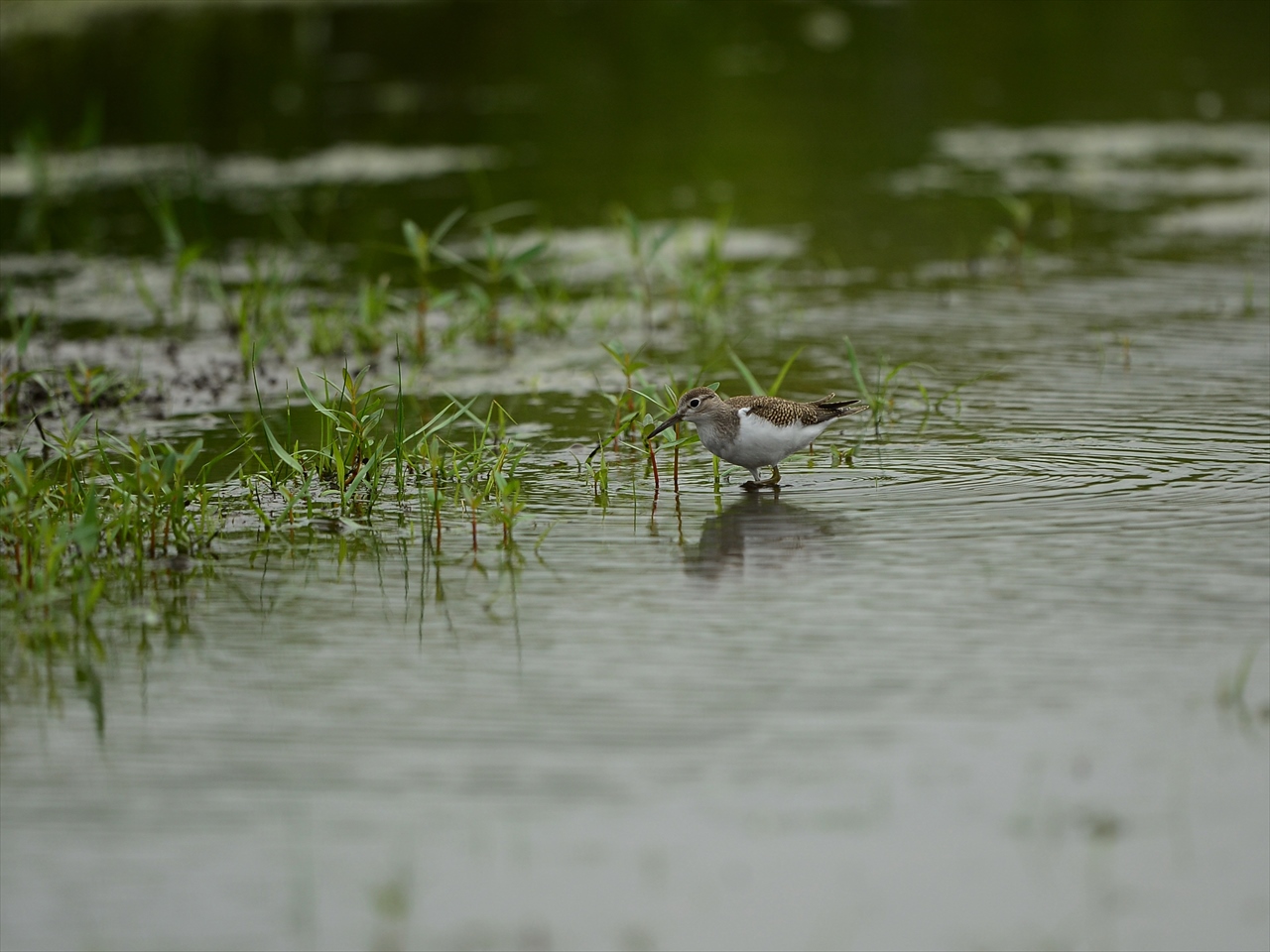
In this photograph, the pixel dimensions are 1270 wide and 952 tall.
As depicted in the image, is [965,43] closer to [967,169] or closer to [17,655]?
[967,169]

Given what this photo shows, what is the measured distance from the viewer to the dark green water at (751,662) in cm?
431

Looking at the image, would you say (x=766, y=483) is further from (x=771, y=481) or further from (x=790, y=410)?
(x=790, y=410)

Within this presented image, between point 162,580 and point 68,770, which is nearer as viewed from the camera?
point 68,770

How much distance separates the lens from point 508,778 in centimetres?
482

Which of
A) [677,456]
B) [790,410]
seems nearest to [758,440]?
[790,410]

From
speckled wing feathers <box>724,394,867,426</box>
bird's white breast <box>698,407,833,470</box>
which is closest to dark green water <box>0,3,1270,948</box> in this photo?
bird's white breast <box>698,407,833,470</box>

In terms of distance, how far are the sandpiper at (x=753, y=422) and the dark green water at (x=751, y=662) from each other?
0.24m

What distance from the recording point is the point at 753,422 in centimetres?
732

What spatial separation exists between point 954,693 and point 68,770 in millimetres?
2737

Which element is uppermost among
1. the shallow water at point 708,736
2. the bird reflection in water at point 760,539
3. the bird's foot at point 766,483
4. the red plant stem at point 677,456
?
the red plant stem at point 677,456

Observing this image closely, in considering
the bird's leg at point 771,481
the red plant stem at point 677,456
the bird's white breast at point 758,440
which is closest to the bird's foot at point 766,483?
the bird's leg at point 771,481

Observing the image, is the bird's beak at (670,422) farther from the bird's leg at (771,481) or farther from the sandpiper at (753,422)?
the bird's leg at (771,481)

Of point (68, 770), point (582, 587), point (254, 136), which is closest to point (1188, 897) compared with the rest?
point (582, 587)

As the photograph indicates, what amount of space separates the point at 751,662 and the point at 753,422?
1.98 metres
